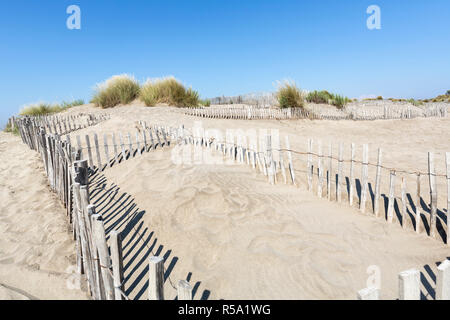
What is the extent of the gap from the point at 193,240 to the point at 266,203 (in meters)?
1.30

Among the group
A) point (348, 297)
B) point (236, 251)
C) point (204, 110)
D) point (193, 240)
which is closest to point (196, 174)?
point (193, 240)

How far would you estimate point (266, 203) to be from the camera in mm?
4168

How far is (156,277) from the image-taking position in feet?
5.54

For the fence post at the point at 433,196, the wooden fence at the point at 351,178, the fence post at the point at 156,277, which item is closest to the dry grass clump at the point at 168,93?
the wooden fence at the point at 351,178

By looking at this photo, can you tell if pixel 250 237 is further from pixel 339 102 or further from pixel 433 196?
pixel 339 102

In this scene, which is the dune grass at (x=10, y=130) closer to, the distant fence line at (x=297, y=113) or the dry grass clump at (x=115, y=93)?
the dry grass clump at (x=115, y=93)

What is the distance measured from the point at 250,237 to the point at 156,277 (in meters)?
1.83

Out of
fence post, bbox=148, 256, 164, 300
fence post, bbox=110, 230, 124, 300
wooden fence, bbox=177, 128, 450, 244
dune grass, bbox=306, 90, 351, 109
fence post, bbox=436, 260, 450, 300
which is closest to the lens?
fence post, bbox=436, 260, 450, 300

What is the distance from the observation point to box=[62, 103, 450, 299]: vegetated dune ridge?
2.68 metres

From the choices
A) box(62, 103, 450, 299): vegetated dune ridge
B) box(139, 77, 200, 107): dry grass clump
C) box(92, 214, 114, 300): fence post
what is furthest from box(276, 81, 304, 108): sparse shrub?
box(92, 214, 114, 300): fence post

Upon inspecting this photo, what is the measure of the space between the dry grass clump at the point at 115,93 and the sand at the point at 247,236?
36.0 ft

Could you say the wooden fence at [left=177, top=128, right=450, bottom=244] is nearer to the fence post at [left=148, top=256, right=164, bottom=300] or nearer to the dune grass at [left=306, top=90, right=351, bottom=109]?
the fence post at [left=148, top=256, right=164, bottom=300]

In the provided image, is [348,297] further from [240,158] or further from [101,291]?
[240,158]

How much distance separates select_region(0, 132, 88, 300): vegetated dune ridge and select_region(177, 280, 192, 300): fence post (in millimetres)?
1536
